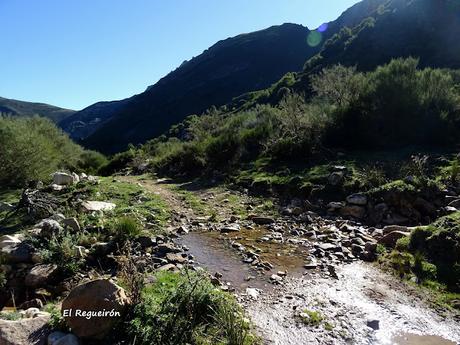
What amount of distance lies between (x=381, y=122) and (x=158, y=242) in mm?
13726

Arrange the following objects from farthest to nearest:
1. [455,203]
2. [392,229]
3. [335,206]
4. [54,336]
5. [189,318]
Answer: [335,206]
[455,203]
[392,229]
[189,318]
[54,336]

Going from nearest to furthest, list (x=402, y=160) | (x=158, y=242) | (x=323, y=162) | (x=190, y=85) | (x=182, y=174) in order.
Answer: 1. (x=158, y=242)
2. (x=402, y=160)
3. (x=323, y=162)
4. (x=182, y=174)
5. (x=190, y=85)

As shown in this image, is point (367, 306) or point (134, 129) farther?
point (134, 129)

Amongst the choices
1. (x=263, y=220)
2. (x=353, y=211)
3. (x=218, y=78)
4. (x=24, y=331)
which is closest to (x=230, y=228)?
(x=263, y=220)

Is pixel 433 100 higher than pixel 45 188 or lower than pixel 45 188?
lower

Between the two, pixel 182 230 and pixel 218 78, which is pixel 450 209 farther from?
pixel 218 78

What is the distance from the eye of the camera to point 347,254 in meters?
8.19

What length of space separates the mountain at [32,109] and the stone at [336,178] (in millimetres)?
138406

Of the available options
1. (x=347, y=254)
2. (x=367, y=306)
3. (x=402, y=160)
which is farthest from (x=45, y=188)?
(x=402, y=160)

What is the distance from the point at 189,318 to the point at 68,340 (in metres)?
1.55

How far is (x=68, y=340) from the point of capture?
441 cm

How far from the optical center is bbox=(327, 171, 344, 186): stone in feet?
41.9

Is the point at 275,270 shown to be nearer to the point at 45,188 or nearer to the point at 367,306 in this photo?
the point at 367,306

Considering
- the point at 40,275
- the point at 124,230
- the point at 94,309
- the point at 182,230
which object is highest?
the point at 94,309
